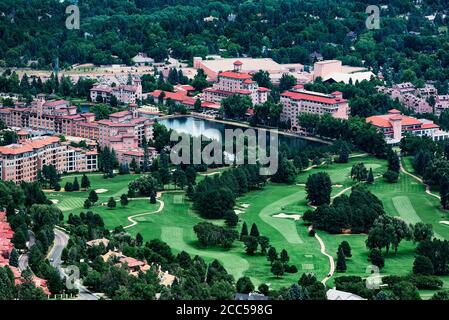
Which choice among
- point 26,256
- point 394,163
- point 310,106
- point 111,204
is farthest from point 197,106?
point 26,256

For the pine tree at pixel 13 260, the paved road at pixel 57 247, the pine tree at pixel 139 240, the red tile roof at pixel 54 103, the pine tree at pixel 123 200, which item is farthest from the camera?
the red tile roof at pixel 54 103

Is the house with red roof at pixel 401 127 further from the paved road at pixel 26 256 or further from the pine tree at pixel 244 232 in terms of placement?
the paved road at pixel 26 256

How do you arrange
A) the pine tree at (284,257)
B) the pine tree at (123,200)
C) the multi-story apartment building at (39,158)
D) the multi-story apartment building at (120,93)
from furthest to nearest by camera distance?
1. the multi-story apartment building at (120,93)
2. the multi-story apartment building at (39,158)
3. the pine tree at (123,200)
4. the pine tree at (284,257)

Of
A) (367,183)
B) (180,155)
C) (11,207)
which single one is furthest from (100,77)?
(11,207)

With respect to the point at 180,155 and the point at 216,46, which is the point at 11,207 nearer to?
the point at 180,155

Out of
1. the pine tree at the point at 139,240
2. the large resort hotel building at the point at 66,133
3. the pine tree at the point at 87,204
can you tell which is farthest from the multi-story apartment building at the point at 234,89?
the pine tree at the point at 139,240

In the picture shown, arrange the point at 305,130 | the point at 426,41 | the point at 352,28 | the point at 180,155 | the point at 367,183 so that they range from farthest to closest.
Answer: the point at 352,28 → the point at 426,41 → the point at 305,130 → the point at 180,155 → the point at 367,183

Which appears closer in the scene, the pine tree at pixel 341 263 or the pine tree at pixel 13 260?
the pine tree at pixel 13 260
